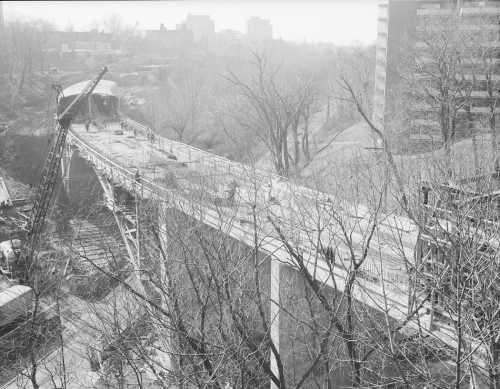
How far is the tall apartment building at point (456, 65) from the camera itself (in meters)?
15.8

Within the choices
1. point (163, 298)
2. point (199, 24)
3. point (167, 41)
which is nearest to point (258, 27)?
point (199, 24)

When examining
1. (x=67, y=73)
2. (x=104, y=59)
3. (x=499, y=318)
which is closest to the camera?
(x=499, y=318)

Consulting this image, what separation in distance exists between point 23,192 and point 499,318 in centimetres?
2397

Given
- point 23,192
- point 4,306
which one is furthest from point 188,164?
point 23,192

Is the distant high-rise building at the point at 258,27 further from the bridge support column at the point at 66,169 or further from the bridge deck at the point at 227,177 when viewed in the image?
the bridge support column at the point at 66,169

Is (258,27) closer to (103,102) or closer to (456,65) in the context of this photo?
(103,102)

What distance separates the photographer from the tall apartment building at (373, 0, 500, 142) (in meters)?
15.8

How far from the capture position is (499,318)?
5594mm

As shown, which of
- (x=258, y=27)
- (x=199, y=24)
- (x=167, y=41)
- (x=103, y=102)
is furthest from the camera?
(x=199, y=24)

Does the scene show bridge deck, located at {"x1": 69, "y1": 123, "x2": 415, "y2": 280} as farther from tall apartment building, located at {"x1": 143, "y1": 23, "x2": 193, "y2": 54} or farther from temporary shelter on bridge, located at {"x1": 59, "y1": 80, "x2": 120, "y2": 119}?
tall apartment building, located at {"x1": 143, "y1": 23, "x2": 193, "y2": 54}

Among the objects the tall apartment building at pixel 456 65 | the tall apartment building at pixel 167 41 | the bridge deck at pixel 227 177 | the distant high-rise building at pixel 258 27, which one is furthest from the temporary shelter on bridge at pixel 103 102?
the distant high-rise building at pixel 258 27

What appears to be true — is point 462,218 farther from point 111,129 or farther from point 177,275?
point 111,129

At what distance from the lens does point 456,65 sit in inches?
634

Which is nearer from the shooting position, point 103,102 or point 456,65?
point 456,65
